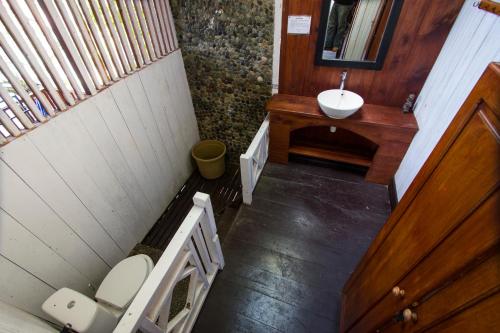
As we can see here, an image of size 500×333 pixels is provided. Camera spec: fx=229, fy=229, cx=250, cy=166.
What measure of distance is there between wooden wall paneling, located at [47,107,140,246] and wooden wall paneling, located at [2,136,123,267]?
119mm

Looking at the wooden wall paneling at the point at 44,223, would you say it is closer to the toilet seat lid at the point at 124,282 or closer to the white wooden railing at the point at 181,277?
the toilet seat lid at the point at 124,282

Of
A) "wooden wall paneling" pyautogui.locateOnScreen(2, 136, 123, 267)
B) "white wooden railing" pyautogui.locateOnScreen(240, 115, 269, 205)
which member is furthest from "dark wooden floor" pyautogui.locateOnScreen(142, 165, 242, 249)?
"wooden wall paneling" pyautogui.locateOnScreen(2, 136, 123, 267)

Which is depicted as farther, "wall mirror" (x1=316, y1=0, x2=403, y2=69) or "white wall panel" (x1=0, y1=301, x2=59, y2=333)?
"wall mirror" (x1=316, y1=0, x2=403, y2=69)

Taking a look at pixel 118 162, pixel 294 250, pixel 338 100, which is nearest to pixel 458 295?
pixel 294 250

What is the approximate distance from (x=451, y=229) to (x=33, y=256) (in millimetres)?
2049

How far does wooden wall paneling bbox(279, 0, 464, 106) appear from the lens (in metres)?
1.68

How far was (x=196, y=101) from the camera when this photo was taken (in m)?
2.93

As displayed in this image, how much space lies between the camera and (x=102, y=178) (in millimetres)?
1828

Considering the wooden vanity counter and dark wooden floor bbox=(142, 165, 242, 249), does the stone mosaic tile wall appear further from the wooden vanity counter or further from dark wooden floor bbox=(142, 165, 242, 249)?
dark wooden floor bbox=(142, 165, 242, 249)

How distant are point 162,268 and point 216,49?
85.2 inches

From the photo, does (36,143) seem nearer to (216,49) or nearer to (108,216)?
(108,216)

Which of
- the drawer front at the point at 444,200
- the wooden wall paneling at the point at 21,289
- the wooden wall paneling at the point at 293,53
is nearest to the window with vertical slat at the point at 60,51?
the wooden wall paneling at the point at 21,289

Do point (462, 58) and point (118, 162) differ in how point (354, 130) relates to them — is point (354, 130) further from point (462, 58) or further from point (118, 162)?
point (118, 162)

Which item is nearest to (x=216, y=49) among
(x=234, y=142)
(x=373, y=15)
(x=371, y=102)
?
(x=234, y=142)
